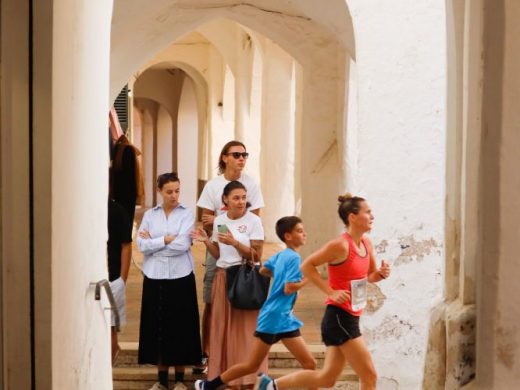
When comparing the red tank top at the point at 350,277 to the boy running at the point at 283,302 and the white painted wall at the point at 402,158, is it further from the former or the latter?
the white painted wall at the point at 402,158

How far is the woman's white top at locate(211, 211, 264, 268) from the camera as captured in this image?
6.38 metres

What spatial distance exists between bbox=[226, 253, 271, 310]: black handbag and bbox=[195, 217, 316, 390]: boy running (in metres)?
0.20

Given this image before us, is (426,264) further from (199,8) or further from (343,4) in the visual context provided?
(199,8)

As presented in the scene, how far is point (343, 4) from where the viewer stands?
7547 millimetres

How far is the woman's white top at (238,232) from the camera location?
6.38m

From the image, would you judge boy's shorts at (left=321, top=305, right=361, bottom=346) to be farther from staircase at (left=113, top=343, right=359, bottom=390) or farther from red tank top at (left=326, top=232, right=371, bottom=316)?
staircase at (left=113, top=343, right=359, bottom=390)

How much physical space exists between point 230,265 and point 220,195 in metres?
0.52

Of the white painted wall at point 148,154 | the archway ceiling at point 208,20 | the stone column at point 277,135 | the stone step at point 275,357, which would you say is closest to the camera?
the stone step at point 275,357

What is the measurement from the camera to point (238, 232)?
6387mm

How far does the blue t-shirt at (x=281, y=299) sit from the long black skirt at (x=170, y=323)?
0.77 meters

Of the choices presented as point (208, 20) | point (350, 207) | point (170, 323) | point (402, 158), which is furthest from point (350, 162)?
point (350, 207)

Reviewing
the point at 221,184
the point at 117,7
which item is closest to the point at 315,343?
the point at 221,184

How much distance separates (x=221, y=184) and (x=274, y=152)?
789cm

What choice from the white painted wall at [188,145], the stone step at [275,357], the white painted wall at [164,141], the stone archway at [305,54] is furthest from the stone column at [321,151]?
the white painted wall at [164,141]
